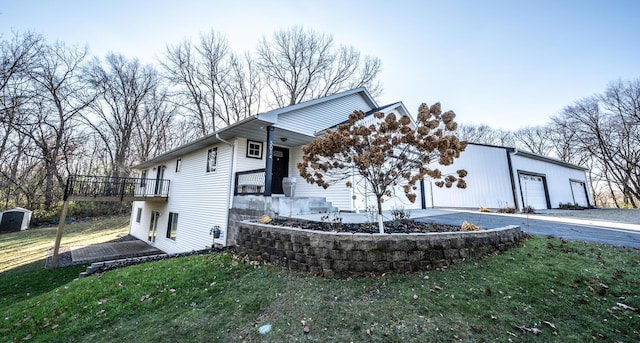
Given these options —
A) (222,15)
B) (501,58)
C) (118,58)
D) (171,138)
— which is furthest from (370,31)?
(118,58)

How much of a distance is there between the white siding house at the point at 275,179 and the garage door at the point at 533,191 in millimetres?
58

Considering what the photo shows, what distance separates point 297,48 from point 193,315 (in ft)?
68.1

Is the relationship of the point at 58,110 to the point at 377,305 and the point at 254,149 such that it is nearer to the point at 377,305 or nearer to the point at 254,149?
the point at 254,149

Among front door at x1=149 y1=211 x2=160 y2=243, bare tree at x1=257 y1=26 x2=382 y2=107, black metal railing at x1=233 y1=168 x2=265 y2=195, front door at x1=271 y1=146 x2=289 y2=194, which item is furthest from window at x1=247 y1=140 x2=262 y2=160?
bare tree at x1=257 y1=26 x2=382 y2=107

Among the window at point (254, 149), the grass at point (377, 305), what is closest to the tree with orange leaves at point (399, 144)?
the grass at point (377, 305)

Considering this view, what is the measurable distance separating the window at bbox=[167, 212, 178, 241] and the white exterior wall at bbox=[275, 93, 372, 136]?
8.16 metres

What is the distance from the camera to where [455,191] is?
1252 centimetres

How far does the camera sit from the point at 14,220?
52.2 ft

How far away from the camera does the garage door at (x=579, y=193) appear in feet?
52.4

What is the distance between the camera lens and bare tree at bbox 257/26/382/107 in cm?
1961

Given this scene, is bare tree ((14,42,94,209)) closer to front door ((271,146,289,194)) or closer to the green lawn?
the green lawn

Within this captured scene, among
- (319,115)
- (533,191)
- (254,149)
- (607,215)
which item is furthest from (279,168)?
(607,215)

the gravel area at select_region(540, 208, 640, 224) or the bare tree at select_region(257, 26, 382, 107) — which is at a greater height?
the bare tree at select_region(257, 26, 382, 107)

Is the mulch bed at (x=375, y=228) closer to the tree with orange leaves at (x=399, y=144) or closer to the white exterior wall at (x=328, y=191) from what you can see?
the tree with orange leaves at (x=399, y=144)
